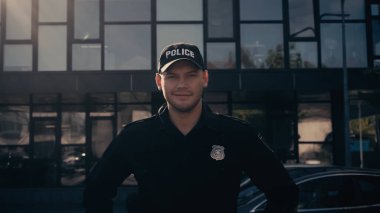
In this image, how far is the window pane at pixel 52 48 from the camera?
1416 centimetres

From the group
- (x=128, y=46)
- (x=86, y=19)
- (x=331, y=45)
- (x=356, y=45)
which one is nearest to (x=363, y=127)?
(x=356, y=45)

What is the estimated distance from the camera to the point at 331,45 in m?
14.3

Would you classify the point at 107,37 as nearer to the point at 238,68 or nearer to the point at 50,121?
the point at 50,121

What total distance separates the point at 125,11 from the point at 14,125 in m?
5.00

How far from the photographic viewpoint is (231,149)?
250 centimetres

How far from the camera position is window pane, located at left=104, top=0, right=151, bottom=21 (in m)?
14.3

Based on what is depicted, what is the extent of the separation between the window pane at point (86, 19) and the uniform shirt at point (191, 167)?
12.3 meters

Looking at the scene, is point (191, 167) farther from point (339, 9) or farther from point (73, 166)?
point (339, 9)

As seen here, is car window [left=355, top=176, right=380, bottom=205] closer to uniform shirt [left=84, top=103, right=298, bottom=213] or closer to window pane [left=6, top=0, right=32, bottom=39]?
uniform shirt [left=84, top=103, right=298, bottom=213]

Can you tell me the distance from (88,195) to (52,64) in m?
12.3

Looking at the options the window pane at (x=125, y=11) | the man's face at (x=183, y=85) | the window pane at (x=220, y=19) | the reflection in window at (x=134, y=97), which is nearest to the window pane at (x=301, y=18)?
the window pane at (x=220, y=19)

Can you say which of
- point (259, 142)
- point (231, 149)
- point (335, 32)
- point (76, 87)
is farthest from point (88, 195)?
point (335, 32)

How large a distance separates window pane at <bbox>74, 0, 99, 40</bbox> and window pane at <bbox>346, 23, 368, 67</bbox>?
309 inches

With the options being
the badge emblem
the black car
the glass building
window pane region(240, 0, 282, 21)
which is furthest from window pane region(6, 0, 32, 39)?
the badge emblem
